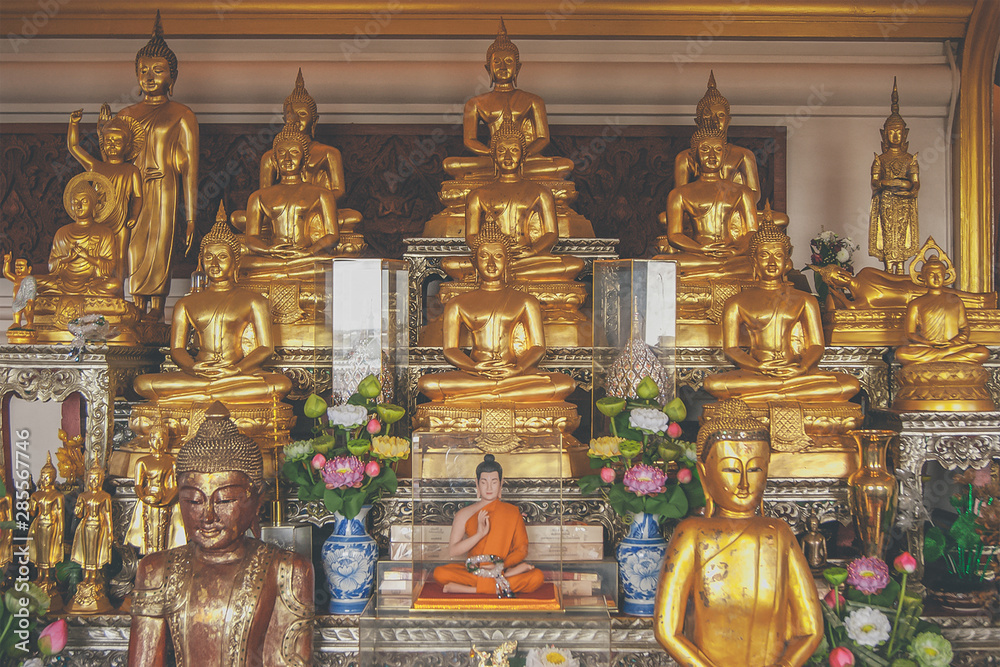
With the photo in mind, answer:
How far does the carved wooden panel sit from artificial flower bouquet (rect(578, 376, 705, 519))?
2412 mm

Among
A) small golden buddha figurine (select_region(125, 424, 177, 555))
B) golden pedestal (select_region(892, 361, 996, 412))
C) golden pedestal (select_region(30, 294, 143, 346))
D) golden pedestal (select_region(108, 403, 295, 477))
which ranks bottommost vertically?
small golden buddha figurine (select_region(125, 424, 177, 555))

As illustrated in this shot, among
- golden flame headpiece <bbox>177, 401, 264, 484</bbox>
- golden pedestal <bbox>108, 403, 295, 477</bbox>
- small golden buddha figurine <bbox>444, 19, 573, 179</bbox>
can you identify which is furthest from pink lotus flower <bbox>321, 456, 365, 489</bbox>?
small golden buddha figurine <bbox>444, 19, 573, 179</bbox>

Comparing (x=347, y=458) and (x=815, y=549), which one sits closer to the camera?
(x=347, y=458)

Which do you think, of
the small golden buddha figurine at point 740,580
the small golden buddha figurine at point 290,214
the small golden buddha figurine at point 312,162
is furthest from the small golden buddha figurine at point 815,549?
the small golden buddha figurine at point 312,162

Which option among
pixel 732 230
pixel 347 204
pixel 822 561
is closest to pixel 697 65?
pixel 732 230

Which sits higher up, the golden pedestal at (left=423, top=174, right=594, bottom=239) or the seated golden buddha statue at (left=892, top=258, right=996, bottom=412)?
the golden pedestal at (left=423, top=174, right=594, bottom=239)

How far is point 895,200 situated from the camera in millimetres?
5285

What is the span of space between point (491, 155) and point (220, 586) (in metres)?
3.42

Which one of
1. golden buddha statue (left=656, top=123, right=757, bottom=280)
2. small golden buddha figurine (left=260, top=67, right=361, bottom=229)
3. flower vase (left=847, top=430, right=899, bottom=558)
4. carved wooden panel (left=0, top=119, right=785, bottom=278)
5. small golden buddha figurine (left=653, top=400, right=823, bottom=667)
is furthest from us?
carved wooden panel (left=0, top=119, right=785, bottom=278)

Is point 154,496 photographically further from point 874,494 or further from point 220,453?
point 874,494

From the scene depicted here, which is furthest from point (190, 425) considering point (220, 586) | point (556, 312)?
point (556, 312)

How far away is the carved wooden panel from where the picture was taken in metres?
6.09

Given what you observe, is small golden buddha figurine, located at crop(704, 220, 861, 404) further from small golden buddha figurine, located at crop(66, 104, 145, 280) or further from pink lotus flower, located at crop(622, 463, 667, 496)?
small golden buddha figurine, located at crop(66, 104, 145, 280)

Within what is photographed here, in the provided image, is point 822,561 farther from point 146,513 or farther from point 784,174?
point 784,174
